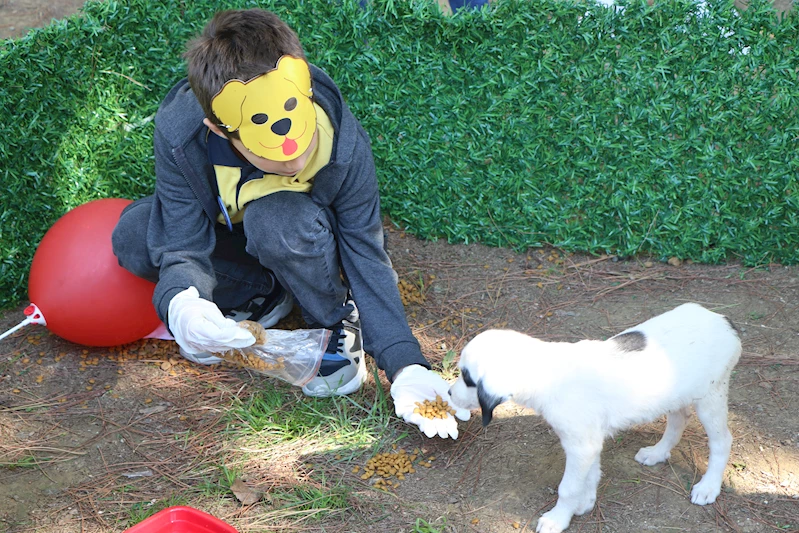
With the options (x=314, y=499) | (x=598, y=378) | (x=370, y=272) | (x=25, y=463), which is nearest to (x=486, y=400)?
(x=598, y=378)

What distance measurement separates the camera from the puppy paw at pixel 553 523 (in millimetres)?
2219

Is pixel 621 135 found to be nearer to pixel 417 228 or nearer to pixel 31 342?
pixel 417 228

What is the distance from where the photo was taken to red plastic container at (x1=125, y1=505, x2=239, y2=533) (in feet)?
6.72

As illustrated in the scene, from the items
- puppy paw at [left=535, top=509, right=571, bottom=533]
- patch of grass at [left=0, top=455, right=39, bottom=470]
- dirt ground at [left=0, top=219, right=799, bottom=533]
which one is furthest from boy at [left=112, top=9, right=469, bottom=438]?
patch of grass at [left=0, top=455, right=39, bottom=470]

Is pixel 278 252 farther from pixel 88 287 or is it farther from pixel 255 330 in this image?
pixel 88 287

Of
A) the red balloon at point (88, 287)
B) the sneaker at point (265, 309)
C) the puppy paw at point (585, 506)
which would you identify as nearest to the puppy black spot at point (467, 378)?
the puppy paw at point (585, 506)

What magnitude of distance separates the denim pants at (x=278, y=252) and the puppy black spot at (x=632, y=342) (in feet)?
3.58

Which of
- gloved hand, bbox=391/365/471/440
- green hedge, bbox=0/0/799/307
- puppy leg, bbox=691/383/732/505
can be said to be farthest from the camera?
green hedge, bbox=0/0/799/307

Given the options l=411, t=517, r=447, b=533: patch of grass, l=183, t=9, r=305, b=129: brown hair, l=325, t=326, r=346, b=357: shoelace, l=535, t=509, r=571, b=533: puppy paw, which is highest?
l=183, t=9, r=305, b=129: brown hair

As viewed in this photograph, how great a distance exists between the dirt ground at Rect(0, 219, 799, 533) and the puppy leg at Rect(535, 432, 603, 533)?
77 millimetres

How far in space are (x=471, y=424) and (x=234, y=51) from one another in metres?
1.48

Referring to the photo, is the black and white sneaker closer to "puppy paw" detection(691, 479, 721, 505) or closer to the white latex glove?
the white latex glove

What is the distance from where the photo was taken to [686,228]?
3.37 meters

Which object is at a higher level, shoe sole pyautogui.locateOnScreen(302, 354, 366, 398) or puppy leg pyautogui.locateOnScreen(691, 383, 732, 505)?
shoe sole pyautogui.locateOnScreen(302, 354, 366, 398)
